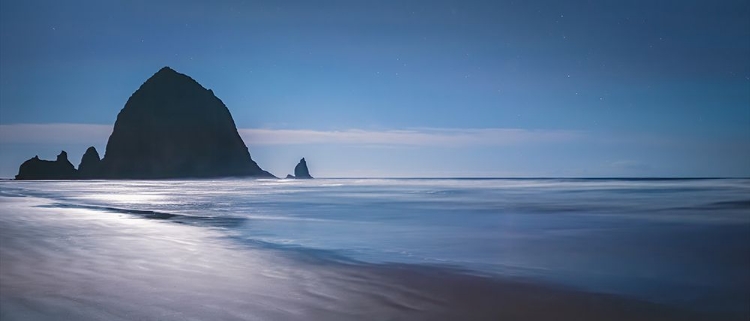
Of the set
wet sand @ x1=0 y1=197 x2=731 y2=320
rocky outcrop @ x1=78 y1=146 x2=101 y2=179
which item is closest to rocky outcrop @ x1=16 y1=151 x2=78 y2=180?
rocky outcrop @ x1=78 y1=146 x2=101 y2=179

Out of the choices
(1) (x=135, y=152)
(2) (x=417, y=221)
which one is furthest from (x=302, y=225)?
(1) (x=135, y=152)

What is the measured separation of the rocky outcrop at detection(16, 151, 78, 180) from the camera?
593 ft

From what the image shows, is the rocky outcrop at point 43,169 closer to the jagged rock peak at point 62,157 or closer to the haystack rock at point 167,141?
the jagged rock peak at point 62,157

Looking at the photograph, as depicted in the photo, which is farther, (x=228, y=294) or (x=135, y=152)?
(x=135, y=152)

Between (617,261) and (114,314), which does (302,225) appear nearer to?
(617,261)

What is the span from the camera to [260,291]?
21.3ft

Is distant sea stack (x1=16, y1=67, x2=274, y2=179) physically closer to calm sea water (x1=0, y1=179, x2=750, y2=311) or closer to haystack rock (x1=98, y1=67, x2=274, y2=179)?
haystack rock (x1=98, y1=67, x2=274, y2=179)

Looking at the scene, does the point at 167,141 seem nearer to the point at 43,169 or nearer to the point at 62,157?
the point at 62,157

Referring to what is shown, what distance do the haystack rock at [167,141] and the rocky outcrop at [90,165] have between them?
4.90 metres

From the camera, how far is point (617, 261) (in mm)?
9383

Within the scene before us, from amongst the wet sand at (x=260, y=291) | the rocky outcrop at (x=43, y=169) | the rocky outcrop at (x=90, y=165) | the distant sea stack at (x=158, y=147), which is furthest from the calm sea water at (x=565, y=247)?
the rocky outcrop at (x=43, y=169)

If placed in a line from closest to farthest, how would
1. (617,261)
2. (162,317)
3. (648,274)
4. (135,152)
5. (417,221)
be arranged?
1. (162,317)
2. (648,274)
3. (617,261)
4. (417,221)
5. (135,152)

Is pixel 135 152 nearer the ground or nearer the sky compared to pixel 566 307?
nearer the sky

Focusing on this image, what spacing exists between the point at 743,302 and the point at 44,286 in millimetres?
8561
